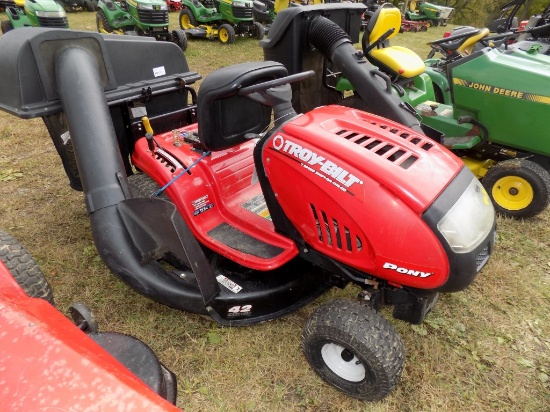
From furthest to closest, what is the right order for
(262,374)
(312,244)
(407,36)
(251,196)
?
Result: (407,36) → (251,196) → (262,374) → (312,244)

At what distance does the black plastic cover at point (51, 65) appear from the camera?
227 centimetres

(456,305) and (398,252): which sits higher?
Result: (398,252)

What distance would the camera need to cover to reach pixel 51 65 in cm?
234

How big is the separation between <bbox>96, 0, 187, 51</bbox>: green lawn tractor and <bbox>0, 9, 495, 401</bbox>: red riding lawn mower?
6538 mm

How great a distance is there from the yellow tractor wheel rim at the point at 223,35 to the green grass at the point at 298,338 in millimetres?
7544

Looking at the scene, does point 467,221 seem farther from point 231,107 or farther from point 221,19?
point 221,19

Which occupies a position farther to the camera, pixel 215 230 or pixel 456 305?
pixel 456 305

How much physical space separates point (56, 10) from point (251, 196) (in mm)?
7182

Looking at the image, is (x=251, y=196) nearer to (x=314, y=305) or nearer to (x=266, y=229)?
(x=266, y=229)

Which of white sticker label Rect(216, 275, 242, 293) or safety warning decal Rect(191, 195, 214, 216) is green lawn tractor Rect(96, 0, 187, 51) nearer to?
safety warning decal Rect(191, 195, 214, 216)

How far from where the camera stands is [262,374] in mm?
2141

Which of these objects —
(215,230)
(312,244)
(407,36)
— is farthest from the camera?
(407,36)

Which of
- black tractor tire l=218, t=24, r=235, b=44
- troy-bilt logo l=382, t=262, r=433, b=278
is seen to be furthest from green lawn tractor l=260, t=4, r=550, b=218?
black tractor tire l=218, t=24, r=235, b=44

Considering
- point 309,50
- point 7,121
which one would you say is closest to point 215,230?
point 309,50
